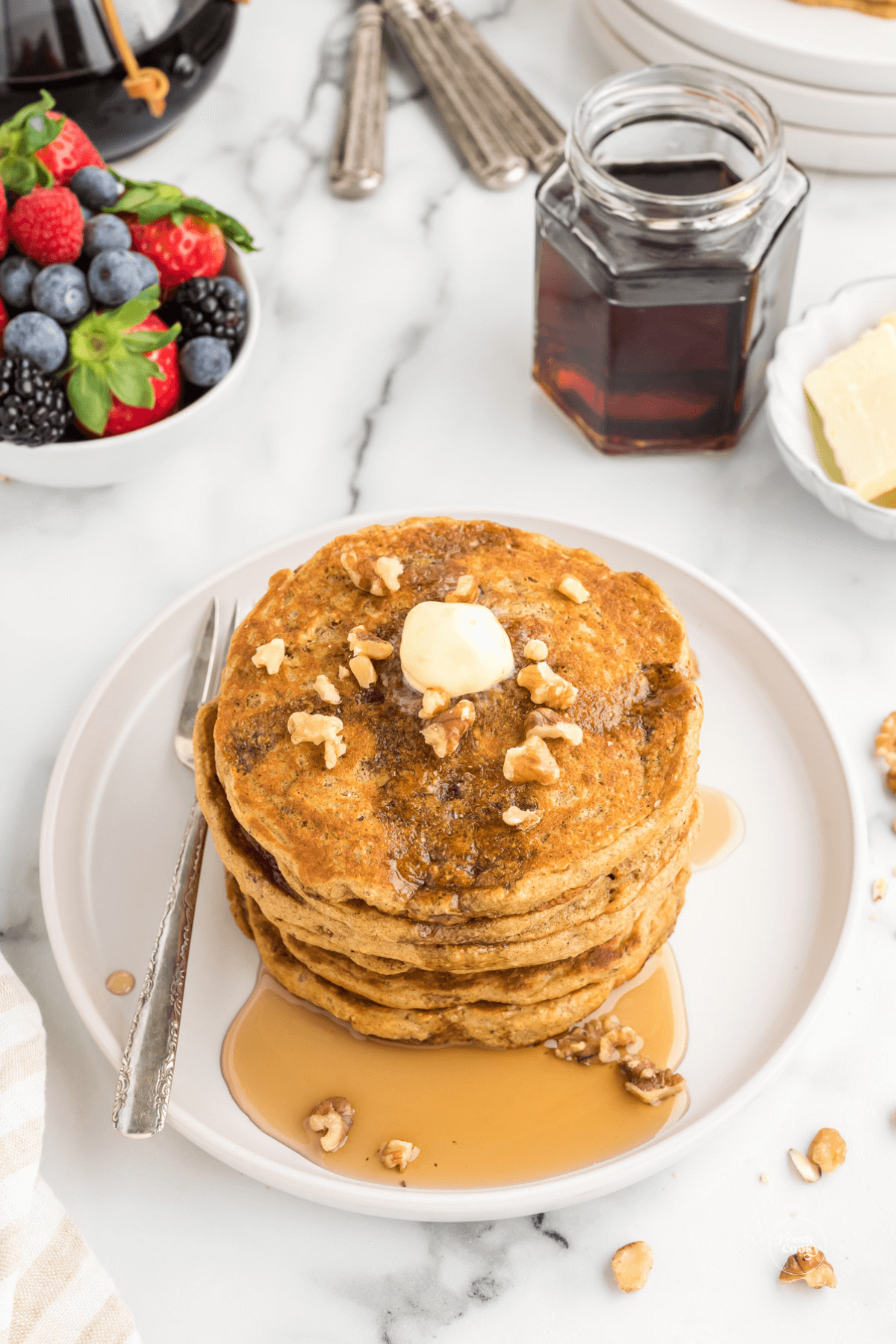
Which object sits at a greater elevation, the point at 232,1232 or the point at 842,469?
the point at 842,469

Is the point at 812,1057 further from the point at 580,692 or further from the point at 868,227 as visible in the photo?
the point at 868,227

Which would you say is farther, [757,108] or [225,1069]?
[757,108]

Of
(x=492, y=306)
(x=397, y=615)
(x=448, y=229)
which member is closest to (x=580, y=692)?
(x=397, y=615)

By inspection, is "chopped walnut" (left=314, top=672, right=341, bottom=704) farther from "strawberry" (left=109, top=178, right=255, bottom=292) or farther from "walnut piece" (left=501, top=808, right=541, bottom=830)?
"strawberry" (left=109, top=178, right=255, bottom=292)

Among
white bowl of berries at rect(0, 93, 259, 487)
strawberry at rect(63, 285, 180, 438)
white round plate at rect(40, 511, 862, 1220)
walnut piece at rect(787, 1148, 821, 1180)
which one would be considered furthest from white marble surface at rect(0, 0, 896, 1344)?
strawberry at rect(63, 285, 180, 438)

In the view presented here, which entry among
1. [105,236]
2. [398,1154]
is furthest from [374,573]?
[105,236]

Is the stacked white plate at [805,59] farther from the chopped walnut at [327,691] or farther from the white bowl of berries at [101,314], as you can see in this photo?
the chopped walnut at [327,691]

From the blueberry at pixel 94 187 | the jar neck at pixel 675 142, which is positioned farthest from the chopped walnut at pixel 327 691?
the blueberry at pixel 94 187

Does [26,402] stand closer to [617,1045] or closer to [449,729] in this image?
[449,729]
